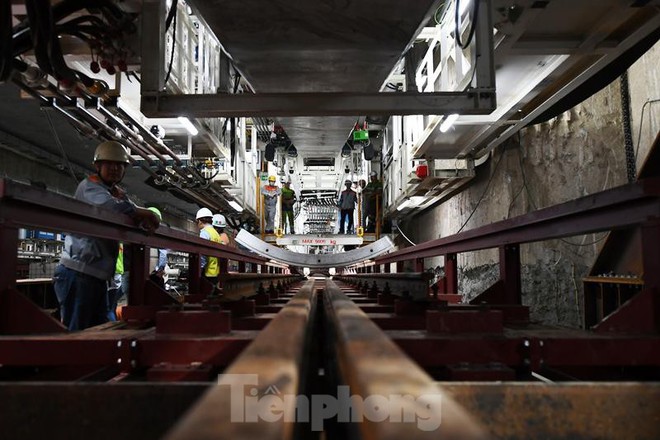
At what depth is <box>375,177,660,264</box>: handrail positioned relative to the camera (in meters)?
1.77

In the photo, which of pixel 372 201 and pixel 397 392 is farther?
pixel 372 201

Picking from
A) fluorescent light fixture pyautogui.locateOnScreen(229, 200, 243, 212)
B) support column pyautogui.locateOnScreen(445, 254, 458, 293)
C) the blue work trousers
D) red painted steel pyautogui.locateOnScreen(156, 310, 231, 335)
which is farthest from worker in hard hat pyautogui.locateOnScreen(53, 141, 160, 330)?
fluorescent light fixture pyautogui.locateOnScreen(229, 200, 243, 212)

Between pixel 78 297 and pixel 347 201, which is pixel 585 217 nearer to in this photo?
pixel 78 297

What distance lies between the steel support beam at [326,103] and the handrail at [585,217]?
834 millimetres

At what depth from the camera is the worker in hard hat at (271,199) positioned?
10.4 meters

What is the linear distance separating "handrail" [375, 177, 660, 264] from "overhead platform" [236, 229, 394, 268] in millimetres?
5907

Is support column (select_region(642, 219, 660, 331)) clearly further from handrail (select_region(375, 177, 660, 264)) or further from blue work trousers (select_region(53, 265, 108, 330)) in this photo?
blue work trousers (select_region(53, 265, 108, 330))

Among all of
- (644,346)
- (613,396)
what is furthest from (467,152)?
(613,396)

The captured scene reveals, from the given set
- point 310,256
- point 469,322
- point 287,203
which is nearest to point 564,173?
point 469,322

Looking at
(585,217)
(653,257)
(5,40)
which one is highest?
(5,40)

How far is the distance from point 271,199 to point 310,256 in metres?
1.83

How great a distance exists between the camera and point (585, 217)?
214cm

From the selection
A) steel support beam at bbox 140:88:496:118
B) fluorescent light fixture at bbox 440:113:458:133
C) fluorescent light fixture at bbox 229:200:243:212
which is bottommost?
steel support beam at bbox 140:88:496:118

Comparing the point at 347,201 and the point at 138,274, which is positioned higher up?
the point at 347,201
